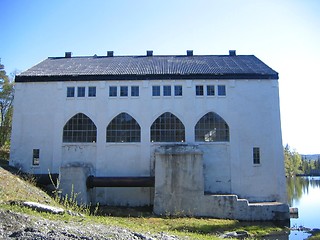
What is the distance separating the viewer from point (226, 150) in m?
24.3

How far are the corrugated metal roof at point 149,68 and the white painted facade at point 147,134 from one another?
0.54 meters

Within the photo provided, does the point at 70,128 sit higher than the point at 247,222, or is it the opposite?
the point at 70,128

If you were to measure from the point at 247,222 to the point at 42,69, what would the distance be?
21.0m

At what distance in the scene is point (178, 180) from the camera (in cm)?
2125

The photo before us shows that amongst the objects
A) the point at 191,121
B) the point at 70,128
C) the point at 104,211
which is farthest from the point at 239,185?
the point at 70,128

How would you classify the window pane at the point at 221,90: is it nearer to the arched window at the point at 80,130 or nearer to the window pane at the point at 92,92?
the window pane at the point at 92,92

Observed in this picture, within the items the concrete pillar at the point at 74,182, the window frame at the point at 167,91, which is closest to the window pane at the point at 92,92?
the window frame at the point at 167,91

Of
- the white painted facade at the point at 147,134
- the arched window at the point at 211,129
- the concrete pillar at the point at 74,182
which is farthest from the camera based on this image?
the arched window at the point at 211,129

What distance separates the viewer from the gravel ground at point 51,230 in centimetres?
867

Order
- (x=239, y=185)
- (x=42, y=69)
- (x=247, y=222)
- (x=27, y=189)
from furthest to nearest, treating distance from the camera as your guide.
A: (x=42, y=69), (x=239, y=185), (x=247, y=222), (x=27, y=189)

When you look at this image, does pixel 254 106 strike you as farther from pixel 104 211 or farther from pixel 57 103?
pixel 57 103

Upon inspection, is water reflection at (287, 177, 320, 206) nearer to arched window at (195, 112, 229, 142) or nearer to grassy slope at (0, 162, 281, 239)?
arched window at (195, 112, 229, 142)

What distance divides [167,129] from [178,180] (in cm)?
498

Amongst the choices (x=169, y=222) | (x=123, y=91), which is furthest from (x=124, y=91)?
(x=169, y=222)
